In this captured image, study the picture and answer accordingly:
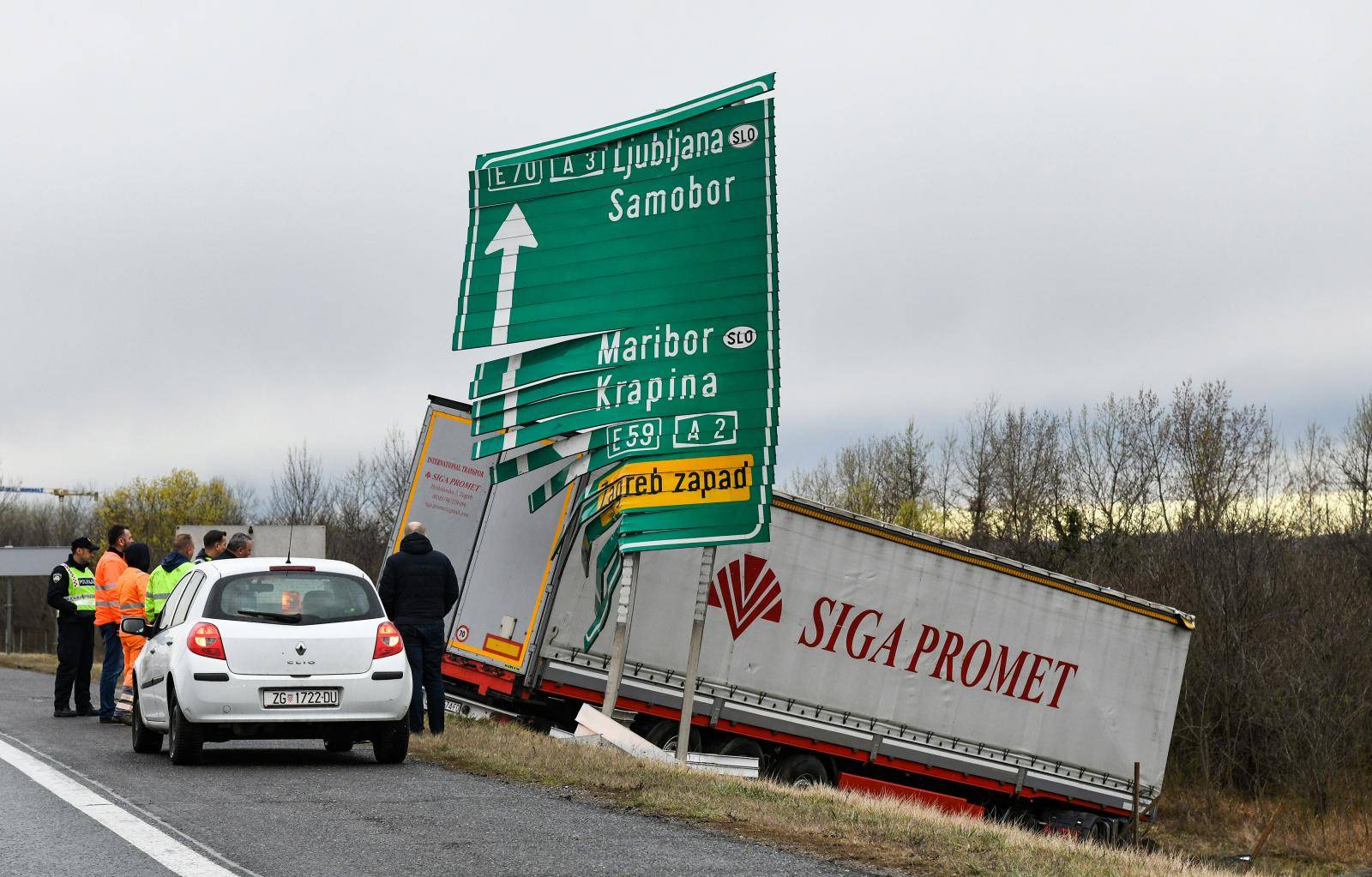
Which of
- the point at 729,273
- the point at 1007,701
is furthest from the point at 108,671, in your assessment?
the point at 1007,701

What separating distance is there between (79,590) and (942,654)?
10.0 metres

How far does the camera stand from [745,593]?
55.1 ft

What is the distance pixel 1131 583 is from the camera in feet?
135

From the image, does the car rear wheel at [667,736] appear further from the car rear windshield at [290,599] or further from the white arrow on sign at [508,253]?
the car rear windshield at [290,599]

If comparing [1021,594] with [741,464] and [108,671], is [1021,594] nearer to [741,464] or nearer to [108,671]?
[741,464]

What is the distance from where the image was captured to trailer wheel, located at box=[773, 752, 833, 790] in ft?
55.4

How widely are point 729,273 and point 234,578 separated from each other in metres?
6.24

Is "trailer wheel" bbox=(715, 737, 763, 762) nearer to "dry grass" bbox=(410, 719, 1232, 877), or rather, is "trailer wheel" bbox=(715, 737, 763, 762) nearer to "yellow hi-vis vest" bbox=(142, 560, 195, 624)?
"dry grass" bbox=(410, 719, 1232, 877)

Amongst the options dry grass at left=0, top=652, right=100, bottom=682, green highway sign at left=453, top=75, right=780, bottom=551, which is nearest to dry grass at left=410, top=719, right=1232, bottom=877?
green highway sign at left=453, top=75, right=780, bottom=551

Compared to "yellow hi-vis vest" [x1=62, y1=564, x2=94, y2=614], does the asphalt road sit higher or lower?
lower

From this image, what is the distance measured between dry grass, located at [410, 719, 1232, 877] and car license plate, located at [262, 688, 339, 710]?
45.3 inches

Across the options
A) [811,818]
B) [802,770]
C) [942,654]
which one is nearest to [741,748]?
[802,770]

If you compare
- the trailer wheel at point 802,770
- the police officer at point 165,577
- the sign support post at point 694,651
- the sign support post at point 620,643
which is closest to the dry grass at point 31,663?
the police officer at point 165,577

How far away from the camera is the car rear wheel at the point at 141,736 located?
11.9 metres
